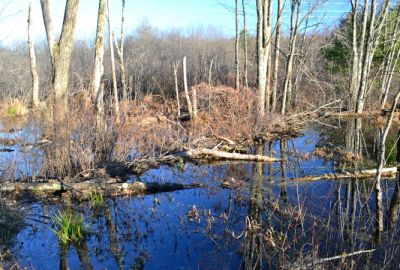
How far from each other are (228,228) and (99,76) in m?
6.73

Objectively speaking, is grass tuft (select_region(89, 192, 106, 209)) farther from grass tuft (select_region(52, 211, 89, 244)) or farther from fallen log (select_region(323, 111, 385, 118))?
fallen log (select_region(323, 111, 385, 118))

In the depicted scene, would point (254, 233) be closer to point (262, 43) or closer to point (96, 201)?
point (96, 201)

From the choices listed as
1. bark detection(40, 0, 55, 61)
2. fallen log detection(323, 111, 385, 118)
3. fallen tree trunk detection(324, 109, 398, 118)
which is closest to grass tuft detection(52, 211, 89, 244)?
bark detection(40, 0, 55, 61)

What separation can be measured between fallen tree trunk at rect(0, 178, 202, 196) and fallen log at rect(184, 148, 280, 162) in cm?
261

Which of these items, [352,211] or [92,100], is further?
[92,100]

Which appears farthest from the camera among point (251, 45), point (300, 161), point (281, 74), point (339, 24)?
point (251, 45)

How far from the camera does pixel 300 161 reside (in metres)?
11.8

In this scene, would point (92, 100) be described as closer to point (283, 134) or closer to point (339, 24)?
point (283, 134)

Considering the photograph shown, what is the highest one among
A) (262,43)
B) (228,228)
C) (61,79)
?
(262,43)

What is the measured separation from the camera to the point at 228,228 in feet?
22.7

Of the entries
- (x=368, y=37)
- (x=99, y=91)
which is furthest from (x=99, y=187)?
(x=368, y=37)

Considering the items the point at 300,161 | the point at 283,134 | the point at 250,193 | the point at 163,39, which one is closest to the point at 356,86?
the point at 283,134

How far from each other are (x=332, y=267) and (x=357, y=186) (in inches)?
167

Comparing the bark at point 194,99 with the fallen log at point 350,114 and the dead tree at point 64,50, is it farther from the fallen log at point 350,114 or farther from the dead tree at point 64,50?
the dead tree at point 64,50
